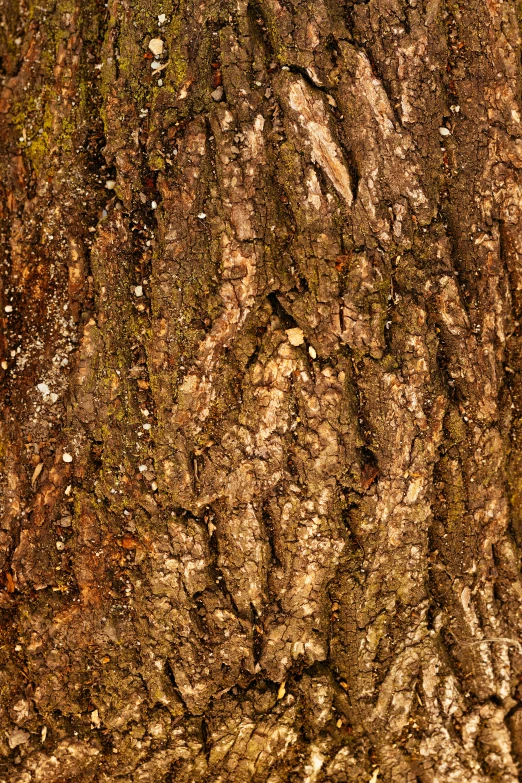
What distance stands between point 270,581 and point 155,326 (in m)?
0.83

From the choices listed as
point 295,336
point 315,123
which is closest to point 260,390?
point 295,336

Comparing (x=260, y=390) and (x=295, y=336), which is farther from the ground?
(x=295, y=336)

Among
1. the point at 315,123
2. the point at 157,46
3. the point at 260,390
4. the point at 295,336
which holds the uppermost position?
the point at 157,46

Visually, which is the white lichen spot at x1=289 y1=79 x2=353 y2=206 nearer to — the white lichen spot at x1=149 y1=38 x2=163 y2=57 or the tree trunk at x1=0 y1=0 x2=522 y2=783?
the tree trunk at x1=0 y1=0 x2=522 y2=783

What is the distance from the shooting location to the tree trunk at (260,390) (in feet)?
6.19

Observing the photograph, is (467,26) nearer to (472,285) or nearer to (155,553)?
(472,285)

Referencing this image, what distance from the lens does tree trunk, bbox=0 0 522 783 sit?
189cm

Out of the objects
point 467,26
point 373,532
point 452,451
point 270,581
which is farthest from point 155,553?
point 467,26

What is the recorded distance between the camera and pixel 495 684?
214 centimetres

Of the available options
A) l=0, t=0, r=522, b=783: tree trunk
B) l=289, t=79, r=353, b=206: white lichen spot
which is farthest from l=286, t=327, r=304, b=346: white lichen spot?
l=289, t=79, r=353, b=206: white lichen spot

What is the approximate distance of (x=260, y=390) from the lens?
1934 millimetres

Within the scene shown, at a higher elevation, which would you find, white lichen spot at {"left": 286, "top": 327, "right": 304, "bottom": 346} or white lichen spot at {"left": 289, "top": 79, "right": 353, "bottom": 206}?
white lichen spot at {"left": 289, "top": 79, "right": 353, "bottom": 206}

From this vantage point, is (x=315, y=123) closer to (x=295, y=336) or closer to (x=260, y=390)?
(x=295, y=336)

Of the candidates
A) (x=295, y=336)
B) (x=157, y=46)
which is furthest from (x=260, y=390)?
(x=157, y=46)
